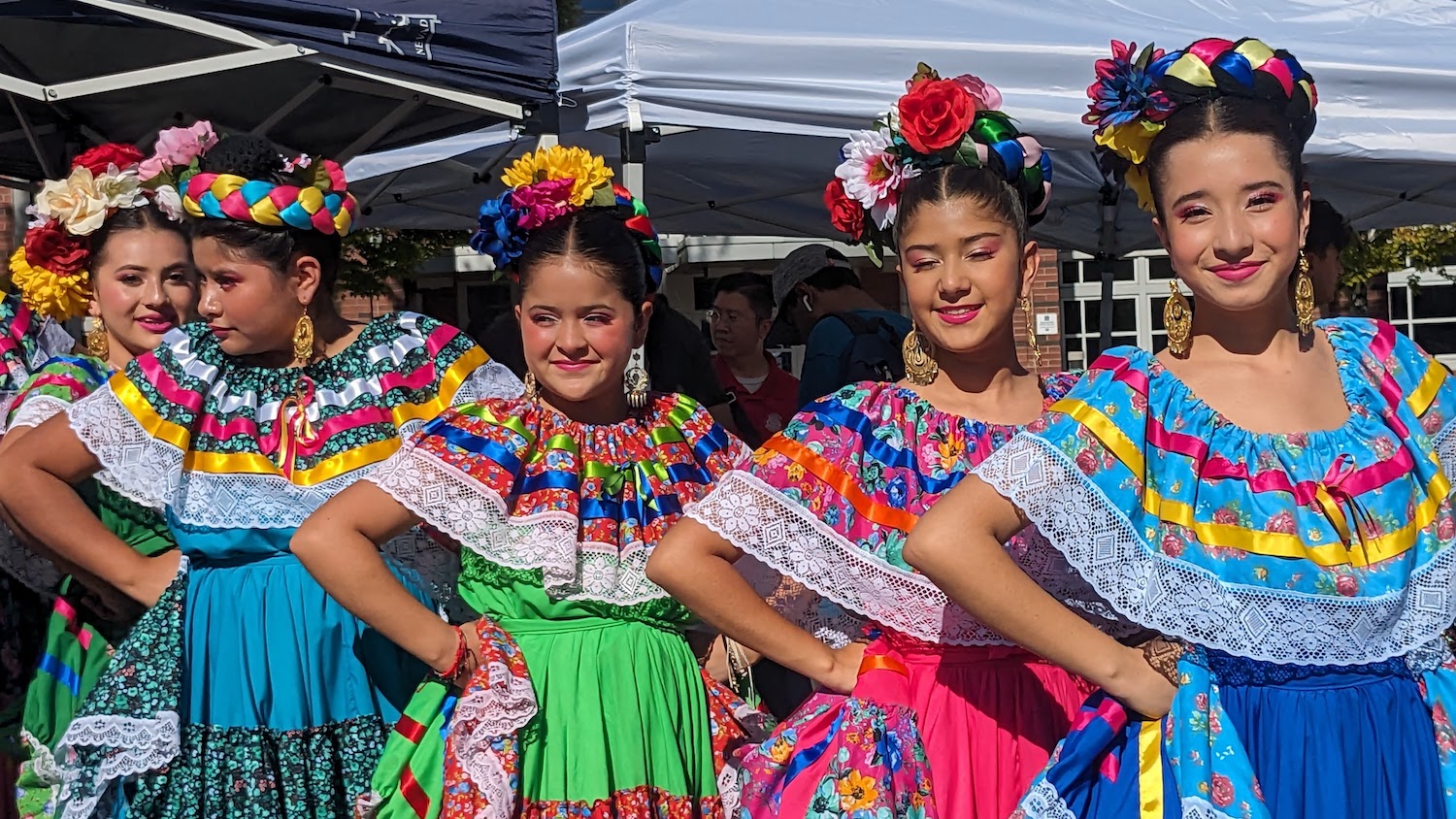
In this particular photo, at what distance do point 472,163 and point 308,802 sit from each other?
3582 mm

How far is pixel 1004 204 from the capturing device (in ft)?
8.16

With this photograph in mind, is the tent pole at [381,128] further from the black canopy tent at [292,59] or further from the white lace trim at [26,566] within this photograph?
the white lace trim at [26,566]

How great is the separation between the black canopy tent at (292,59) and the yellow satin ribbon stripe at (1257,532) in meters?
2.20

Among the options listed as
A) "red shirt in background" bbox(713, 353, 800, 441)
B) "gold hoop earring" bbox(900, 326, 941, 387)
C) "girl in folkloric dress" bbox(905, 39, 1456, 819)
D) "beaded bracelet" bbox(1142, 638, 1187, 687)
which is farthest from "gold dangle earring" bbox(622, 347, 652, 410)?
"red shirt in background" bbox(713, 353, 800, 441)

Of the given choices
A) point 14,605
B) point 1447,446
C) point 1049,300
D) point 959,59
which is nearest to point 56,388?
point 14,605

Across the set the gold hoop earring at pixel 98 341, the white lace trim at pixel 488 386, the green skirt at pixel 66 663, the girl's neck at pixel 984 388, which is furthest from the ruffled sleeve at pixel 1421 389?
the gold hoop earring at pixel 98 341

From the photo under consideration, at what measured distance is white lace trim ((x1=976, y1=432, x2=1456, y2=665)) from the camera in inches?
76.7

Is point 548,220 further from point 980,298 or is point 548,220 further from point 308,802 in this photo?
point 308,802

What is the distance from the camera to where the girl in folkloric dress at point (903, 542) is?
2295 mm

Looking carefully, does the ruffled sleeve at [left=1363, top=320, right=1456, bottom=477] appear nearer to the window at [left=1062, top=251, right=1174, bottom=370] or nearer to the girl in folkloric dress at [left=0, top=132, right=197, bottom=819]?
the girl in folkloric dress at [left=0, top=132, right=197, bottom=819]

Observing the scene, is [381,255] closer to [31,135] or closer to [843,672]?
[31,135]

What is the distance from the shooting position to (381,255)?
10.4m

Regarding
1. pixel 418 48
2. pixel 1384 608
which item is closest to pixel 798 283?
pixel 418 48

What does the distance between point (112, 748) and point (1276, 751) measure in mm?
1963
